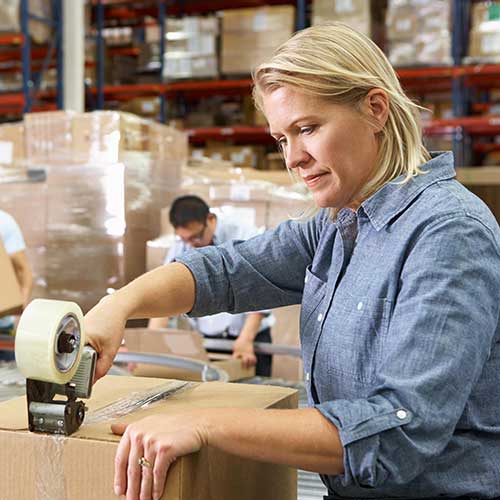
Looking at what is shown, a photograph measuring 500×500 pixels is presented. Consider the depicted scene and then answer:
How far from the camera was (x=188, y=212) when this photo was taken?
413 cm

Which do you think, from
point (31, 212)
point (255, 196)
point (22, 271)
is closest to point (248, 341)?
point (255, 196)

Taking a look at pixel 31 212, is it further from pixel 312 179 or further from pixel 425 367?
pixel 425 367

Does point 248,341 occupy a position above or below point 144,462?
below

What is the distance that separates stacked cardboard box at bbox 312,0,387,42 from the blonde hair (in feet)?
20.5

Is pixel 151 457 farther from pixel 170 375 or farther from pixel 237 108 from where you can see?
pixel 237 108

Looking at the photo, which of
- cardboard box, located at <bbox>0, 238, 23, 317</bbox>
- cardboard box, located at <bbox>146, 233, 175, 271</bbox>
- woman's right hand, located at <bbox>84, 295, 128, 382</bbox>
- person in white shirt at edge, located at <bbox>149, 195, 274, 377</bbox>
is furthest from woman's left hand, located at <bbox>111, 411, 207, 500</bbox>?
cardboard box, located at <bbox>146, 233, 175, 271</bbox>

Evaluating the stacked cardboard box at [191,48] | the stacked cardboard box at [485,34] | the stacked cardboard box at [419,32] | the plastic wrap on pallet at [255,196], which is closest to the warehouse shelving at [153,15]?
the stacked cardboard box at [191,48]

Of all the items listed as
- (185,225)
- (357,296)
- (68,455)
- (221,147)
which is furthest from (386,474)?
(221,147)

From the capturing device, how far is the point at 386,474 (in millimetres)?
1209

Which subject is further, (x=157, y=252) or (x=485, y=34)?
(x=485, y=34)

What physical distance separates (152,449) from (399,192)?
61 cm

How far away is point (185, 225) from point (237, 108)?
541cm

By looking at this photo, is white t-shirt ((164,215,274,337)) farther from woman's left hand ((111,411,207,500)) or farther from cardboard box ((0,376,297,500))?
woman's left hand ((111,411,207,500))

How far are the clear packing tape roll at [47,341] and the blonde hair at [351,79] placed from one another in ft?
1.74
